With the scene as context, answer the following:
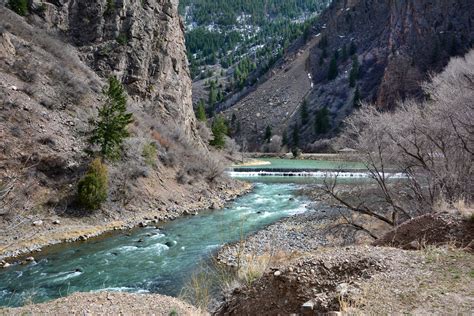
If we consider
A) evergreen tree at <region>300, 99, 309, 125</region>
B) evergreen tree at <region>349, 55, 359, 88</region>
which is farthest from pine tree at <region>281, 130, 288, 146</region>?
evergreen tree at <region>349, 55, 359, 88</region>

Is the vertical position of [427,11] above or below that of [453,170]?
above

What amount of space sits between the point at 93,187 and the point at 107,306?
1346 centimetres

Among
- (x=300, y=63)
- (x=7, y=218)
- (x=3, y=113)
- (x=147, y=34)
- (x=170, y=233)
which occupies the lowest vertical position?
(x=170, y=233)

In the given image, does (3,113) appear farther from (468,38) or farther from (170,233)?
(468,38)

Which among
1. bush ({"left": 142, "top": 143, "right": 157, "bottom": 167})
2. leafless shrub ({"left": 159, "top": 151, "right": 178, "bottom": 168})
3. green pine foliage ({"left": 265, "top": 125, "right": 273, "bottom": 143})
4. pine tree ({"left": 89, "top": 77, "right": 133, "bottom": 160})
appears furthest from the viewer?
green pine foliage ({"left": 265, "top": 125, "right": 273, "bottom": 143})

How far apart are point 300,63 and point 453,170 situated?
121 meters

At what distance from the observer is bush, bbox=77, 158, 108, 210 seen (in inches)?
821

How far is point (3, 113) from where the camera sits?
2112 cm

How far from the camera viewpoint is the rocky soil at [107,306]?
7945mm

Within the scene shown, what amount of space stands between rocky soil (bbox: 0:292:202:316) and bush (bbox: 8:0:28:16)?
33.5 m

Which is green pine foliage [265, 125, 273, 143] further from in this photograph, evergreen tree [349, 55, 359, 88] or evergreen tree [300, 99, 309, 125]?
evergreen tree [349, 55, 359, 88]

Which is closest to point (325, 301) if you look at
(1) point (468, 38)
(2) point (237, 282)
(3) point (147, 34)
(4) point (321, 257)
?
(4) point (321, 257)

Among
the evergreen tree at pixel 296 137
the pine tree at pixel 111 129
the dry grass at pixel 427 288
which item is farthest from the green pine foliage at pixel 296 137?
the dry grass at pixel 427 288

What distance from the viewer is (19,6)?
112 ft
